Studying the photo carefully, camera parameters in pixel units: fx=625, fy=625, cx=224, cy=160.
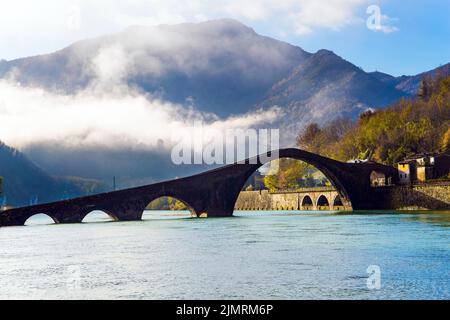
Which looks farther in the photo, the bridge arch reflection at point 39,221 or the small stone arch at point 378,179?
the small stone arch at point 378,179

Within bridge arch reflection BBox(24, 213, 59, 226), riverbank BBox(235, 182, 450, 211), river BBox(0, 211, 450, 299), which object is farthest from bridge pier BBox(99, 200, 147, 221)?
riverbank BBox(235, 182, 450, 211)

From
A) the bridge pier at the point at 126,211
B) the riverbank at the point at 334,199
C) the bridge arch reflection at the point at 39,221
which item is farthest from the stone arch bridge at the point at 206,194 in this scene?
the riverbank at the point at 334,199

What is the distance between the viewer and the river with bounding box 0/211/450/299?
17.5m

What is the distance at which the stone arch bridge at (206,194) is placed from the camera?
2214 inches

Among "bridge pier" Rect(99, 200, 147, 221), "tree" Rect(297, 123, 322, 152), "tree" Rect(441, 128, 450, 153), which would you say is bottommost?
"bridge pier" Rect(99, 200, 147, 221)

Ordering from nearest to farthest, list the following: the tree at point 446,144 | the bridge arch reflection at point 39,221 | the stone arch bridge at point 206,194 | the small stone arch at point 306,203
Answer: the stone arch bridge at point 206,194 → the bridge arch reflection at point 39,221 → the tree at point 446,144 → the small stone arch at point 306,203

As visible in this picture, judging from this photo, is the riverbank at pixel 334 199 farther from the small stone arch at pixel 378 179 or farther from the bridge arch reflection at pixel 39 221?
the bridge arch reflection at pixel 39 221

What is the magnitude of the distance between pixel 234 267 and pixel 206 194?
139 feet

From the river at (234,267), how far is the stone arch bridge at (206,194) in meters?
21.0

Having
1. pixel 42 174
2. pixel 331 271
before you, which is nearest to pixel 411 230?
pixel 331 271

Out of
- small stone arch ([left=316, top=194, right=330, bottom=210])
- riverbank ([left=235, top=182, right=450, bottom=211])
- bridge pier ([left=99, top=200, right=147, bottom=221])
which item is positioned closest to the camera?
bridge pier ([left=99, top=200, right=147, bottom=221])

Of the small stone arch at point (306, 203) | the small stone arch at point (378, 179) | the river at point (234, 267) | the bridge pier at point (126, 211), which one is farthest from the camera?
the small stone arch at point (306, 203)

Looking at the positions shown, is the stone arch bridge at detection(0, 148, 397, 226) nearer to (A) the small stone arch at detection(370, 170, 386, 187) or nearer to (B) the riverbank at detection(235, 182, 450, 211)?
(B) the riverbank at detection(235, 182, 450, 211)

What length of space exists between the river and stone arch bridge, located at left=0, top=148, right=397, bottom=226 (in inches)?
827
